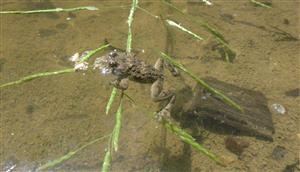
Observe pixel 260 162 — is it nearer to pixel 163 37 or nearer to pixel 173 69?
pixel 173 69

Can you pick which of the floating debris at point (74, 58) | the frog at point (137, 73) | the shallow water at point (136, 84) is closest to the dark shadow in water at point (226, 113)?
the shallow water at point (136, 84)

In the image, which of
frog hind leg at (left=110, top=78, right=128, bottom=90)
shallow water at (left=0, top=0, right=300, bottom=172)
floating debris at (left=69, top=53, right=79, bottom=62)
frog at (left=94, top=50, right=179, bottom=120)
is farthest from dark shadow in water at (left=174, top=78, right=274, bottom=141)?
floating debris at (left=69, top=53, right=79, bottom=62)

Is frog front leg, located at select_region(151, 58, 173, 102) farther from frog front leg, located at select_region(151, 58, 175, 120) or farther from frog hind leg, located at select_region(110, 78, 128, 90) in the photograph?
frog hind leg, located at select_region(110, 78, 128, 90)

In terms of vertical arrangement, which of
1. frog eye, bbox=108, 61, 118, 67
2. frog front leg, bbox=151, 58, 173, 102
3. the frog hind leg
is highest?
frog eye, bbox=108, 61, 118, 67

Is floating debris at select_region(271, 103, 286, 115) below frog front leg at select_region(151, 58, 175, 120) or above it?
below

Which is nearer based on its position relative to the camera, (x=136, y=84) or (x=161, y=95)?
(x=161, y=95)

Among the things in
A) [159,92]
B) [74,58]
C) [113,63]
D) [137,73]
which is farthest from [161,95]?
[74,58]

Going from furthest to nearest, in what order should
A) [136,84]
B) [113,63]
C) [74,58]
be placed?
[74,58] → [136,84] → [113,63]

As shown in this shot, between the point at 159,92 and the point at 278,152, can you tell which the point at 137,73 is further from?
the point at 278,152

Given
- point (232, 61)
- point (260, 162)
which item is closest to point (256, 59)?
point (232, 61)
